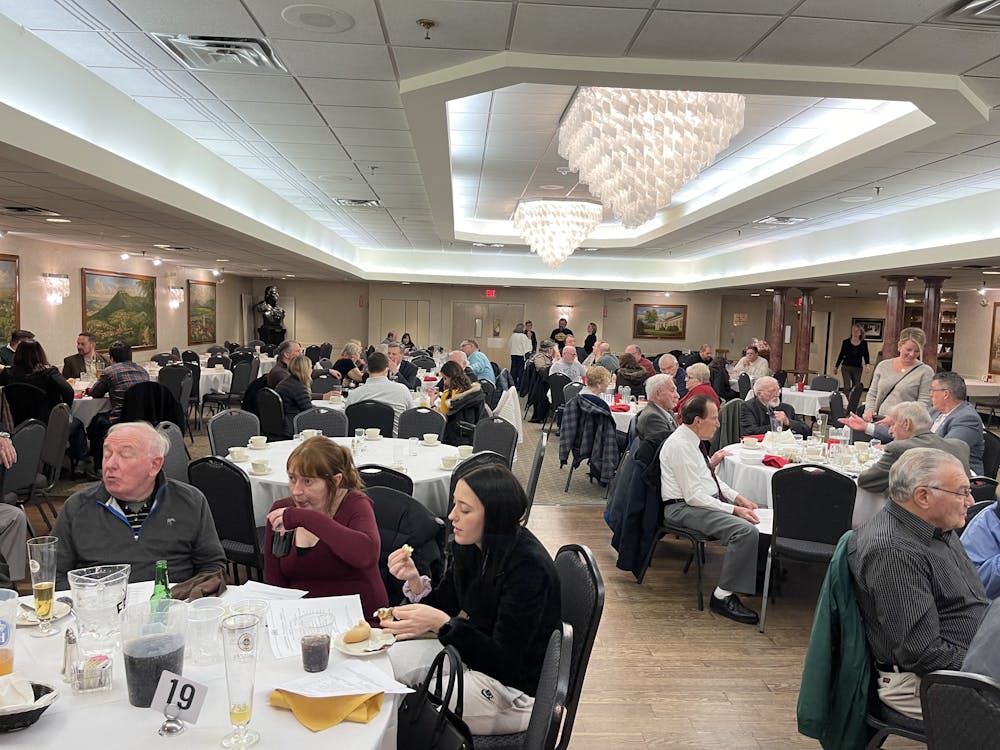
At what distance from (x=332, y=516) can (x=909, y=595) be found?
7.21 feet

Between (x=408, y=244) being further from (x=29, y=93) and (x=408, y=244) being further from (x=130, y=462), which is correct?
(x=130, y=462)

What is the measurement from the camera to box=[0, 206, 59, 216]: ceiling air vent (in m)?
7.14

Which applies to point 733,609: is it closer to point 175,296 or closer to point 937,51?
point 937,51

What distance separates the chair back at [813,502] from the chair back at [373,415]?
3558 millimetres

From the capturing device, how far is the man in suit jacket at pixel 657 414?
16.6 ft

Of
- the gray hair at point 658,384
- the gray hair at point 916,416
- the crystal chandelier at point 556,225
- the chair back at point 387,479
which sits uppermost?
the crystal chandelier at point 556,225

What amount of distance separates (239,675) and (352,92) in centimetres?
463

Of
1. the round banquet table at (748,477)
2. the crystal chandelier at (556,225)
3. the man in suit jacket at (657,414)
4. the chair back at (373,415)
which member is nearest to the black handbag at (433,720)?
the man in suit jacket at (657,414)

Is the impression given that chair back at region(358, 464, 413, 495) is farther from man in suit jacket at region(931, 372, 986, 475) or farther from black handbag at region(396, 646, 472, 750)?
man in suit jacket at region(931, 372, 986, 475)

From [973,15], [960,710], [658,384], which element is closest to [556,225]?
[658,384]

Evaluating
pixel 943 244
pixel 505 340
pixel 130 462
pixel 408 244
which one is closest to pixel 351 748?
pixel 130 462

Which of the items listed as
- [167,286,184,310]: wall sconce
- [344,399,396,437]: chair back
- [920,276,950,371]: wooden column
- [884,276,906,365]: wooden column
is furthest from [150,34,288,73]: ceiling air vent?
[167,286,184,310]: wall sconce

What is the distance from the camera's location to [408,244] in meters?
17.5

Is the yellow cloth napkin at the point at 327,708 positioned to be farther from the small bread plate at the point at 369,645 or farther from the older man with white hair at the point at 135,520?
the older man with white hair at the point at 135,520
